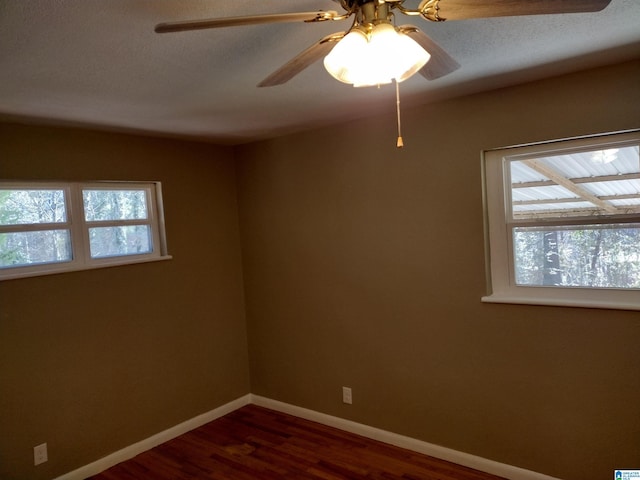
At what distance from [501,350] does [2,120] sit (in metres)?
3.33

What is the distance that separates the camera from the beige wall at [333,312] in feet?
7.70

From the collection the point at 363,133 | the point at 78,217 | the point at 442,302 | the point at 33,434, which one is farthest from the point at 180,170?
the point at 442,302


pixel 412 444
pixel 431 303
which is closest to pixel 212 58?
pixel 431 303

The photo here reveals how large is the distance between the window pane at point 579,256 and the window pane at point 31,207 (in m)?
2.98

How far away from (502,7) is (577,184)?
1.66m

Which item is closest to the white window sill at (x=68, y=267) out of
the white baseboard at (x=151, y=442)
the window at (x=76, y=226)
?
the window at (x=76, y=226)

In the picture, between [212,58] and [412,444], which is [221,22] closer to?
[212,58]

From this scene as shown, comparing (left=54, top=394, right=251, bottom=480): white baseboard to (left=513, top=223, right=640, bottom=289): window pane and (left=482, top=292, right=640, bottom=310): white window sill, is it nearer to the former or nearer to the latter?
(left=482, top=292, right=640, bottom=310): white window sill

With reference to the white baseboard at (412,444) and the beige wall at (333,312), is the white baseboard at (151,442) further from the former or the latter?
the white baseboard at (412,444)

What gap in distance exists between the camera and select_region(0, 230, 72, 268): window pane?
2605mm

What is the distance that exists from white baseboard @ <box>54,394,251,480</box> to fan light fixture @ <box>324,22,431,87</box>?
3082 millimetres

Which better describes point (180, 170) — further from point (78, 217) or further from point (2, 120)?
point (2, 120)

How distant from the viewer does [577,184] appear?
240cm

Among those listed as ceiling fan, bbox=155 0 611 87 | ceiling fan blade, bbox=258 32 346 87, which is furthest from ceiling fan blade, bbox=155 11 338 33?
ceiling fan blade, bbox=258 32 346 87
